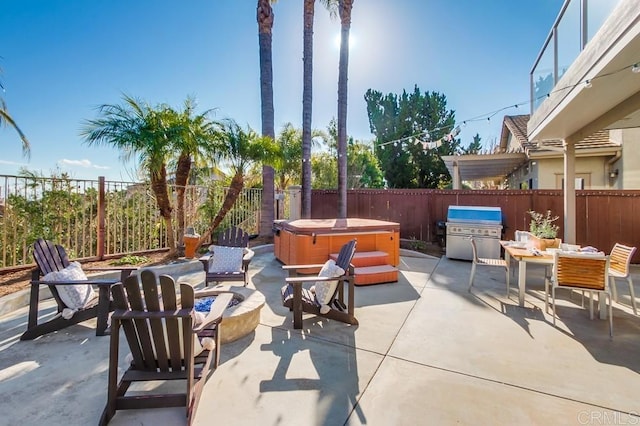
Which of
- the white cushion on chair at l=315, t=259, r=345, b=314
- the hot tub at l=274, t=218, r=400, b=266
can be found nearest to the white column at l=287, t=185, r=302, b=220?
the hot tub at l=274, t=218, r=400, b=266

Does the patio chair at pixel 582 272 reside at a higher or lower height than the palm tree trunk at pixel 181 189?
lower

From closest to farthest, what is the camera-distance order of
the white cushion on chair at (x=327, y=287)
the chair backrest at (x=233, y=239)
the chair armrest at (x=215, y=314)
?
1. the chair armrest at (x=215, y=314)
2. the white cushion on chair at (x=327, y=287)
3. the chair backrest at (x=233, y=239)

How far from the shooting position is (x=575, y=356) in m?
2.76

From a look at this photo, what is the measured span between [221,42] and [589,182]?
11602 mm

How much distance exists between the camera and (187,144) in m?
5.64

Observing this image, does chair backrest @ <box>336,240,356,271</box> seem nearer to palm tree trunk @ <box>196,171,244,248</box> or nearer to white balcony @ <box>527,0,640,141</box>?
white balcony @ <box>527,0,640,141</box>

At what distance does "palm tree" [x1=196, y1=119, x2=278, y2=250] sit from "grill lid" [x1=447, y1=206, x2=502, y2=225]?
472cm

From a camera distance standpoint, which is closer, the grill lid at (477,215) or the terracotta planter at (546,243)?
the terracotta planter at (546,243)

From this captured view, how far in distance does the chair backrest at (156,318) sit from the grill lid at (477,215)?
692 cm

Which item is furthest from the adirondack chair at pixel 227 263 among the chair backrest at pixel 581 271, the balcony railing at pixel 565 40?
the balcony railing at pixel 565 40

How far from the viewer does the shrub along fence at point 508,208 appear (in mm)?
7008

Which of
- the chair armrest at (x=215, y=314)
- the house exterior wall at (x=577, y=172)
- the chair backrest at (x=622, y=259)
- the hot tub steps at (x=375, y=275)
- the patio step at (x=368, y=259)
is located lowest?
the hot tub steps at (x=375, y=275)

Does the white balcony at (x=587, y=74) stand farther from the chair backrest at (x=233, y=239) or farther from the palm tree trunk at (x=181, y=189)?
the palm tree trunk at (x=181, y=189)

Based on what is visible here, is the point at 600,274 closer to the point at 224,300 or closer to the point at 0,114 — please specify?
the point at 224,300
